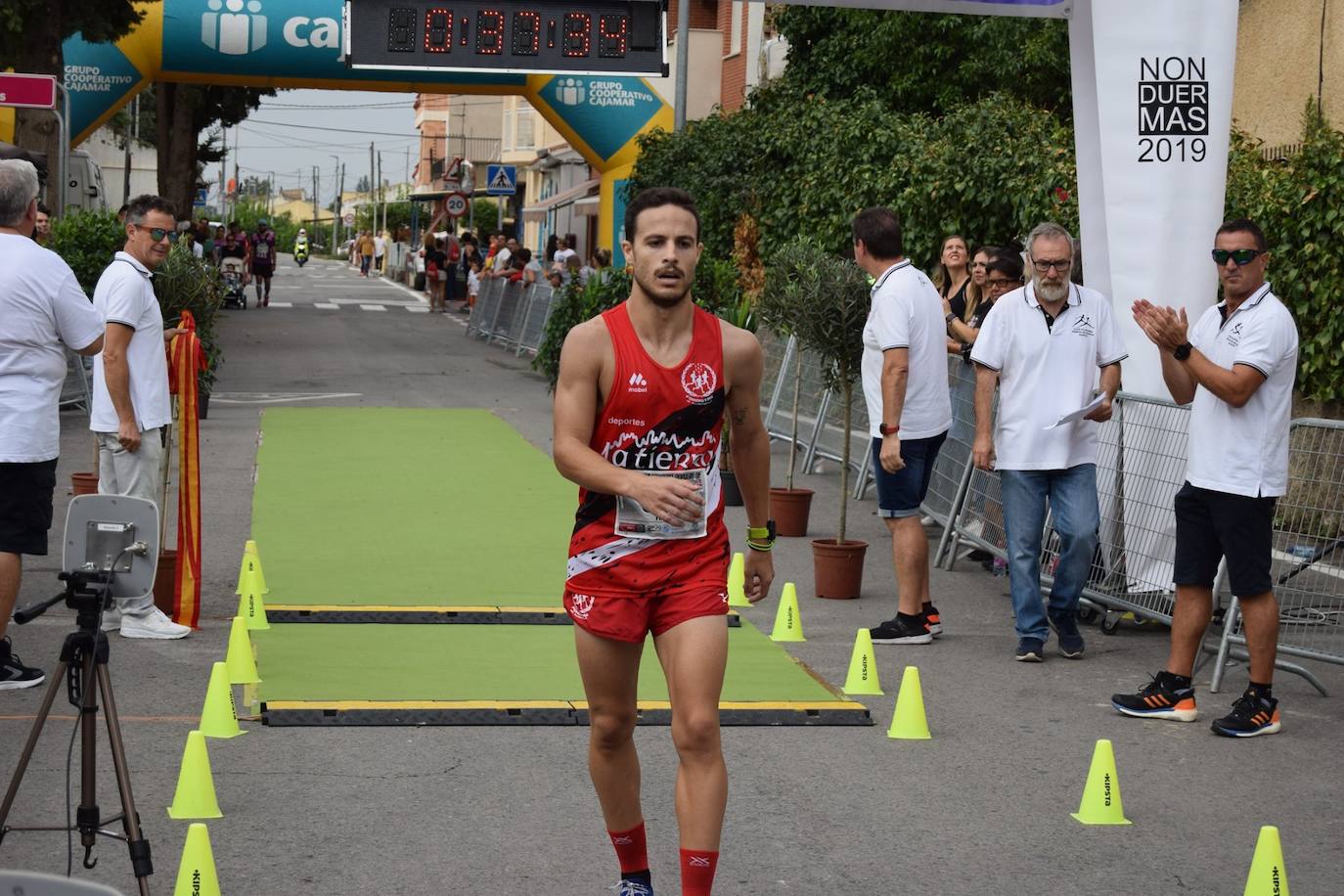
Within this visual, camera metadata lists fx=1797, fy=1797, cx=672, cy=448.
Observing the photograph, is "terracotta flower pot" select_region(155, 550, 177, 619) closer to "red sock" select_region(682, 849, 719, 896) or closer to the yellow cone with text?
the yellow cone with text

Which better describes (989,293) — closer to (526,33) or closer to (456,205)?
(526,33)

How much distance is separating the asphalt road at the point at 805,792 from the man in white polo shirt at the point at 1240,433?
0.48m

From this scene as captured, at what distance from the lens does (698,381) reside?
4758mm

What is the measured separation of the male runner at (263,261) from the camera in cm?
4322

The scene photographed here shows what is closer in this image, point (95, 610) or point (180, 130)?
point (95, 610)

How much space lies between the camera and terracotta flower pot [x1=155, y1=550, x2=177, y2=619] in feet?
29.6

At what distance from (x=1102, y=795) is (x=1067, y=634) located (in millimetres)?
2750

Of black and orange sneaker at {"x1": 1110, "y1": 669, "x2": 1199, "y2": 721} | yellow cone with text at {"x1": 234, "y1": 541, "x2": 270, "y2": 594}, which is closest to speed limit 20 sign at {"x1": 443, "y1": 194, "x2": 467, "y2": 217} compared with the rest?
yellow cone with text at {"x1": 234, "y1": 541, "x2": 270, "y2": 594}

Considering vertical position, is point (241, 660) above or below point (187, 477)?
below

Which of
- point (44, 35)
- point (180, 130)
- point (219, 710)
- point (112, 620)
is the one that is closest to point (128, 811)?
point (219, 710)

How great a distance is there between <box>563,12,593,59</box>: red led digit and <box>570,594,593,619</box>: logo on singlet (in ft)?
30.3

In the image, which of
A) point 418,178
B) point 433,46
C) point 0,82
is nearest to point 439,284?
point 0,82

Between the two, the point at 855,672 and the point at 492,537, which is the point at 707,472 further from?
the point at 492,537

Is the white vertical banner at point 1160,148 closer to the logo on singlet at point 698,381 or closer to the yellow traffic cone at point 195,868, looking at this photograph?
the logo on singlet at point 698,381
